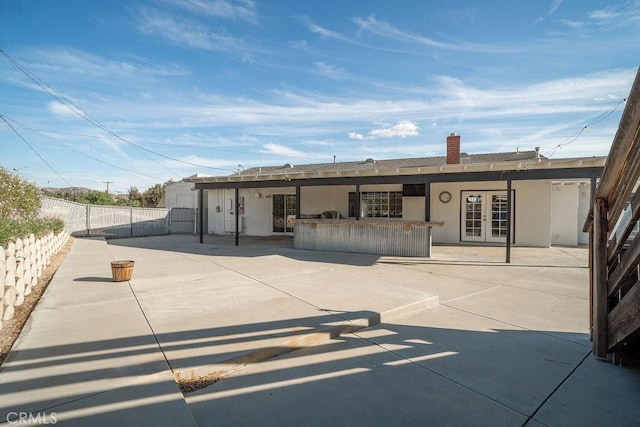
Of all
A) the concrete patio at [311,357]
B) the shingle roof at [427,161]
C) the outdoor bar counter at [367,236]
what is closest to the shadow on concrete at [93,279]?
the concrete patio at [311,357]

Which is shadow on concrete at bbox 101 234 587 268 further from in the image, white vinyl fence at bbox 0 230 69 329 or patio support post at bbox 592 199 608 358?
patio support post at bbox 592 199 608 358

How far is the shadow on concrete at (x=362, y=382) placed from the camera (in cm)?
211

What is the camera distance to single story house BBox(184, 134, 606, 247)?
9.55 metres

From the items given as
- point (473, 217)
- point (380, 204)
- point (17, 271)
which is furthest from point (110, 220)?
point (473, 217)

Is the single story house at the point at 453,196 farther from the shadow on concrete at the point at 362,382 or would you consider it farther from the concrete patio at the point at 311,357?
the shadow on concrete at the point at 362,382

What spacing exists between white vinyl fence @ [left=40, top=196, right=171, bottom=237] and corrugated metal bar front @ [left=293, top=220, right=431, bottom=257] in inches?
437

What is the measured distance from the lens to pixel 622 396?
2.40 m

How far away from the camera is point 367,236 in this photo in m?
10.3

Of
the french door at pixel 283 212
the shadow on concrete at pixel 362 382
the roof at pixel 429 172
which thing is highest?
the roof at pixel 429 172

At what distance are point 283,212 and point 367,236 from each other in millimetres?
6662

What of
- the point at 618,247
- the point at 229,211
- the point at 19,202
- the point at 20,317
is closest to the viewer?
the point at 618,247

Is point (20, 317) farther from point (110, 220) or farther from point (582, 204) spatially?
point (582, 204)

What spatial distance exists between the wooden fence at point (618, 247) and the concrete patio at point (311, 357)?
374mm

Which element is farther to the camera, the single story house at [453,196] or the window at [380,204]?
the window at [380,204]
